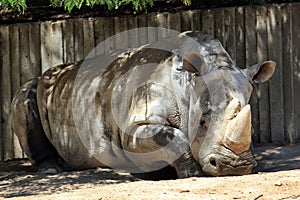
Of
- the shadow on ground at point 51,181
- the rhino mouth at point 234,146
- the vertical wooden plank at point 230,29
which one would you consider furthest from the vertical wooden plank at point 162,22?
the rhino mouth at point 234,146

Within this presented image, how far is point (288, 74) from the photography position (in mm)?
10367

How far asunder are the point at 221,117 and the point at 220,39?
2.73 meters

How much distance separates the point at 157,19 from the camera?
10656 mm

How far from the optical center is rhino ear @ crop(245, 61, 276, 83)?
28.9ft

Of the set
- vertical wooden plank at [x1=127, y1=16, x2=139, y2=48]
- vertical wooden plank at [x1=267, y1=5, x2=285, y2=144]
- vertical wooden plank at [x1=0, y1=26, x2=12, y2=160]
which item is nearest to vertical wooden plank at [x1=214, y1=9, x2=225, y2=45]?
vertical wooden plank at [x1=267, y1=5, x2=285, y2=144]

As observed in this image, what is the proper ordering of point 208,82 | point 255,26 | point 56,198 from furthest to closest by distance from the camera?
point 255,26
point 208,82
point 56,198

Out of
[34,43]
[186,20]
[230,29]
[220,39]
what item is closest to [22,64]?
[34,43]

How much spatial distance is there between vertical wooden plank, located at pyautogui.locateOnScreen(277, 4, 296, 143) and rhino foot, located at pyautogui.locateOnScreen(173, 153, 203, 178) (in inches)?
94.7

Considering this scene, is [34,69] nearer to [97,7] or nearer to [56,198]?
[97,7]

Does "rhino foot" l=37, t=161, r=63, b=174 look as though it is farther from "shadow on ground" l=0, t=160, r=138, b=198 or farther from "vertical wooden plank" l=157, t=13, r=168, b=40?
"vertical wooden plank" l=157, t=13, r=168, b=40

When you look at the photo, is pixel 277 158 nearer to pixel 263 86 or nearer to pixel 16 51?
pixel 263 86

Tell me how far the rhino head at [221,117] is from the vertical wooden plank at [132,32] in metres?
2.20

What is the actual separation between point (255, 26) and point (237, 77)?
2277mm

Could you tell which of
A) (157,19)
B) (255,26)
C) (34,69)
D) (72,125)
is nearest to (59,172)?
(72,125)
